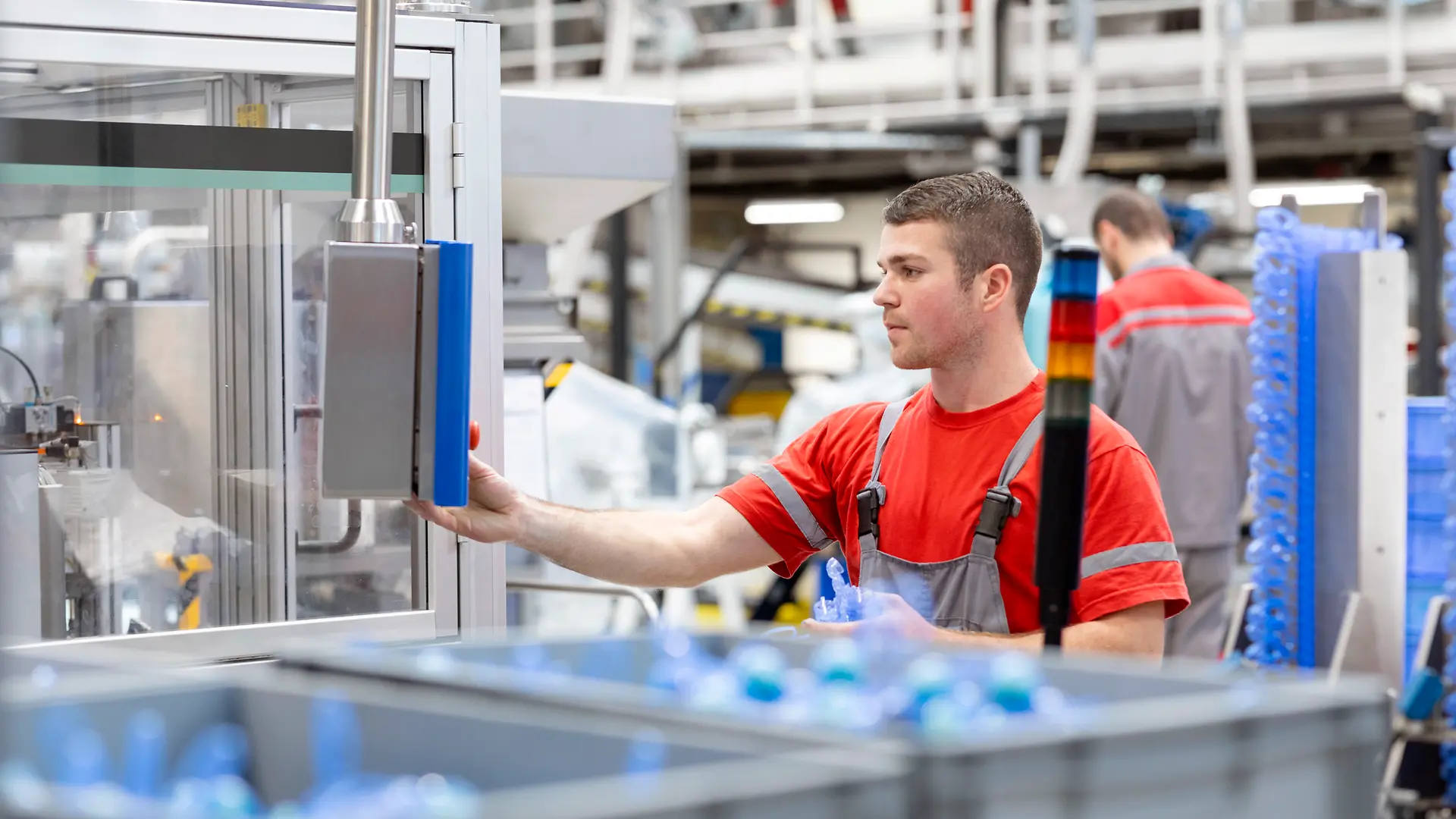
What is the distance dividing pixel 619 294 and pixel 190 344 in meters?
7.01

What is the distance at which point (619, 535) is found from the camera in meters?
2.17

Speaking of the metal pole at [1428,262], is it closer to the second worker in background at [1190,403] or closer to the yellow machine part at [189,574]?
the second worker in background at [1190,403]

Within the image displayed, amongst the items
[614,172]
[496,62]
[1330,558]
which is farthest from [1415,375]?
[496,62]

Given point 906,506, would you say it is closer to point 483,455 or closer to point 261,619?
point 483,455

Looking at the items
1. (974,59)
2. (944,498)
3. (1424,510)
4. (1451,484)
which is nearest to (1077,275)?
(944,498)

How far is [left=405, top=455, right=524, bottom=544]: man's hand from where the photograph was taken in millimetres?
1941

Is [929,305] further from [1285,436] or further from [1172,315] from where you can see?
[1172,315]

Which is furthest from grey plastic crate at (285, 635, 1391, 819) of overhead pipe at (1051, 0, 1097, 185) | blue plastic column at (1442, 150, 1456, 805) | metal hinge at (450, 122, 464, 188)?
overhead pipe at (1051, 0, 1097, 185)

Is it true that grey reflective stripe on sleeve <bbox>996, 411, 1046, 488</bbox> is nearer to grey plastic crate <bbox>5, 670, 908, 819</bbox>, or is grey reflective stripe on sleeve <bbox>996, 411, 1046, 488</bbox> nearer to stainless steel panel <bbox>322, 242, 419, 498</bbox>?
stainless steel panel <bbox>322, 242, 419, 498</bbox>

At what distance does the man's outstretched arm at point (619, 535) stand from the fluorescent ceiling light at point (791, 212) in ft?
35.1

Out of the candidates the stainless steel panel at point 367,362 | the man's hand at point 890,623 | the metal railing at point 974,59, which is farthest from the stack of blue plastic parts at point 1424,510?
the metal railing at point 974,59

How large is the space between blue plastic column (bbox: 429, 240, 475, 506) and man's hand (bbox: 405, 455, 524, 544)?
391 mm

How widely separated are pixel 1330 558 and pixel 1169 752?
3.36m

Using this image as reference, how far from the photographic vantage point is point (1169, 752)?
96 centimetres
